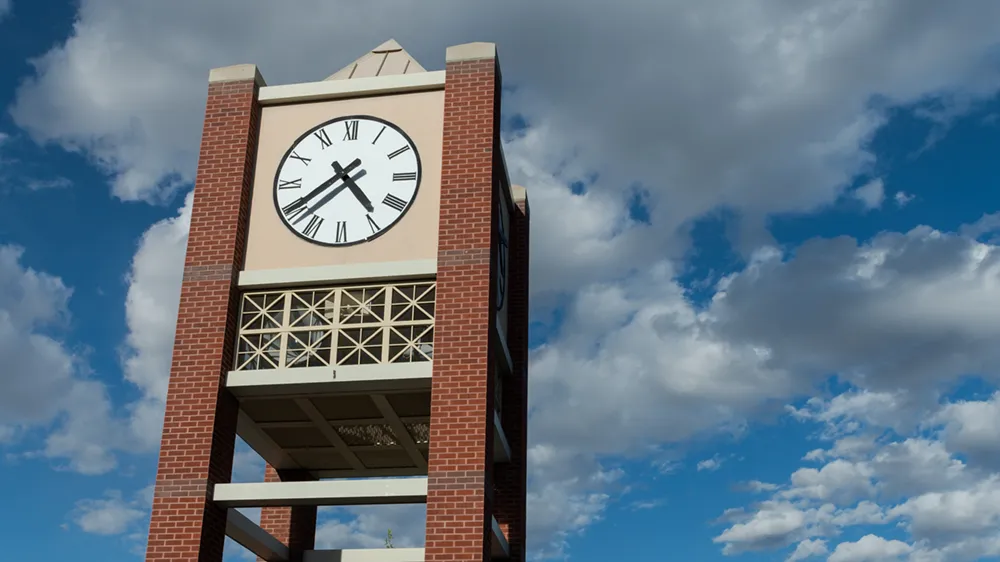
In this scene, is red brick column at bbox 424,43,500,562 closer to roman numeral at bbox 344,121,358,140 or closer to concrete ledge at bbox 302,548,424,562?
concrete ledge at bbox 302,548,424,562

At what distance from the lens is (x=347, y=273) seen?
18.8 meters

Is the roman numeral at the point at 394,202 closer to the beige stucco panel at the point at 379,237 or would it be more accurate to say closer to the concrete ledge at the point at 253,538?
the beige stucco panel at the point at 379,237

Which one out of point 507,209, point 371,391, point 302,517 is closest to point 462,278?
point 371,391

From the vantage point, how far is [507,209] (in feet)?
77.6

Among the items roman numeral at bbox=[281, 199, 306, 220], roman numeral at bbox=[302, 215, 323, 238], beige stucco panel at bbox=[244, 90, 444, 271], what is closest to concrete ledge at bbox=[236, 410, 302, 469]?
beige stucco panel at bbox=[244, 90, 444, 271]

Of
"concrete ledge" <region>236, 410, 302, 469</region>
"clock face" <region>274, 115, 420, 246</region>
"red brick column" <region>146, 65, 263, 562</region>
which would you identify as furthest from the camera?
"concrete ledge" <region>236, 410, 302, 469</region>

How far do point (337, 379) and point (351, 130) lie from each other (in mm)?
4760

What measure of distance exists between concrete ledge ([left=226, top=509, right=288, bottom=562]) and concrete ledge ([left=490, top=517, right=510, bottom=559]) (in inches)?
152

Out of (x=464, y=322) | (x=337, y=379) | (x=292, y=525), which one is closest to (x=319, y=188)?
(x=337, y=379)

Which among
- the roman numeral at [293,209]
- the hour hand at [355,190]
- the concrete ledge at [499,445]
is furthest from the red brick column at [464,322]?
the roman numeral at [293,209]

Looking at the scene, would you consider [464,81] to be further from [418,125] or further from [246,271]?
[246,271]

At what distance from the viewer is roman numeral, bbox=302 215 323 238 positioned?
19.5 meters

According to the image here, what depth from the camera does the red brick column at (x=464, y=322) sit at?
55.9 feet

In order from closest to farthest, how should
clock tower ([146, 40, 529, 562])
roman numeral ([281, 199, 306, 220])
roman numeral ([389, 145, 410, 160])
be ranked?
clock tower ([146, 40, 529, 562]) → roman numeral ([281, 199, 306, 220]) → roman numeral ([389, 145, 410, 160])
